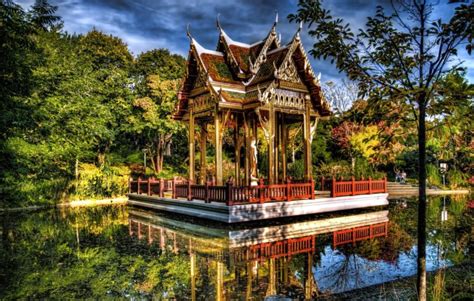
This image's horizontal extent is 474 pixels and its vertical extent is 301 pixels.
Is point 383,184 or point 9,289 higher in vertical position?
point 383,184

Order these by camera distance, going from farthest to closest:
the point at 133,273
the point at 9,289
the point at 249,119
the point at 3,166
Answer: the point at 249,119 < the point at 3,166 < the point at 133,273 < the point at 9,289

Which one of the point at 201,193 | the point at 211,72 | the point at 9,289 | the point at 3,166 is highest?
the point at 211,72

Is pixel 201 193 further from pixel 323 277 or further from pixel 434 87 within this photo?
pixel 434 87

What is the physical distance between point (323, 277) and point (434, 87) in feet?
13.3

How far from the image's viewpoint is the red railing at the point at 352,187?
49.3 ft

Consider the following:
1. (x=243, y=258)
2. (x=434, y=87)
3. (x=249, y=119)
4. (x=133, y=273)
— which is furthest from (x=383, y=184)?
(x=434, y=87)

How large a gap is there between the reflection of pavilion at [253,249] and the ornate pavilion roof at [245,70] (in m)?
5.04

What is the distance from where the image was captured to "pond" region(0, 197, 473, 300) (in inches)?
235

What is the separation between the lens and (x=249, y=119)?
15812mm

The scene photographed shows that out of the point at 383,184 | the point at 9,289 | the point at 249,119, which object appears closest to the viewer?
the point at 9,289

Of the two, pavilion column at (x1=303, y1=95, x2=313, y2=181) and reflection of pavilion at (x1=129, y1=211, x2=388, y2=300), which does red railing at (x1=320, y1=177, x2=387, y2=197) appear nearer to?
reflection of pavilion at (x1=129, y1=211, x2=388, y2=300)

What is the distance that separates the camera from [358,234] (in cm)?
1059

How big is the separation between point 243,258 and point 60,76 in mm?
18485

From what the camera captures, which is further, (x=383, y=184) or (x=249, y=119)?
(x=383, y=184)
